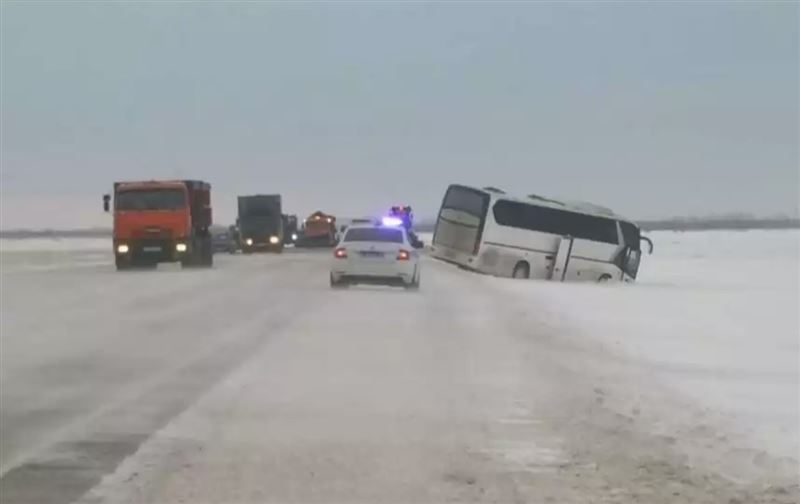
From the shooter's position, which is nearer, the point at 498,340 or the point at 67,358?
the point at 67,358

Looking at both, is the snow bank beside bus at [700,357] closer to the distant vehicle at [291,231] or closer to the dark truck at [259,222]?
the dark truck at [259,222]

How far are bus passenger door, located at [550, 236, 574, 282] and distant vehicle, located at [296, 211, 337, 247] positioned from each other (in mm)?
47032

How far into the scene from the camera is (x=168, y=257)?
129 ft

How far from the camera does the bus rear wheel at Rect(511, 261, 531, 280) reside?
1502 inches

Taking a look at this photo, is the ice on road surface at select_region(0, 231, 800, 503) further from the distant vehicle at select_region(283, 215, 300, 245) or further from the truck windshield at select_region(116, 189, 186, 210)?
the distant vehicle at select_region(283, 215, 300, 245)

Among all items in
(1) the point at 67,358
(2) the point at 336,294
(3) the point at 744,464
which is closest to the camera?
(3) the point at 744,464

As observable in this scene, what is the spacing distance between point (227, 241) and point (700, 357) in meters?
58.1

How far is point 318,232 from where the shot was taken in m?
84.7

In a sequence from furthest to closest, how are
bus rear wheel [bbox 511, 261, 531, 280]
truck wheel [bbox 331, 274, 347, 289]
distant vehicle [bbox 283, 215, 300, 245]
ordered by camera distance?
distant vehicle [bbox 283, 215, 300, 245] < bus rear wheel [bbox 511, 261, 531, 280] < truck wheel [bbox 331, 274, 347, 289]

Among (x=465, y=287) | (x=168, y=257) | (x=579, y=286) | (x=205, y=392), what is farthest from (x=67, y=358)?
(x=168, y=257)

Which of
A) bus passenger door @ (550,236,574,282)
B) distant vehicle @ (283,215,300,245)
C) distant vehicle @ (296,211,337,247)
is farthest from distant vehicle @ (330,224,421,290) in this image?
distant vehicle @ (296,211,337,247)

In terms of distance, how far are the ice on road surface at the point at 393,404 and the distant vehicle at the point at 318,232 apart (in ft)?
203

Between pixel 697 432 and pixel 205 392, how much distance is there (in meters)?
4.79

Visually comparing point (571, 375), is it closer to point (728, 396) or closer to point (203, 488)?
point (728, 396)
